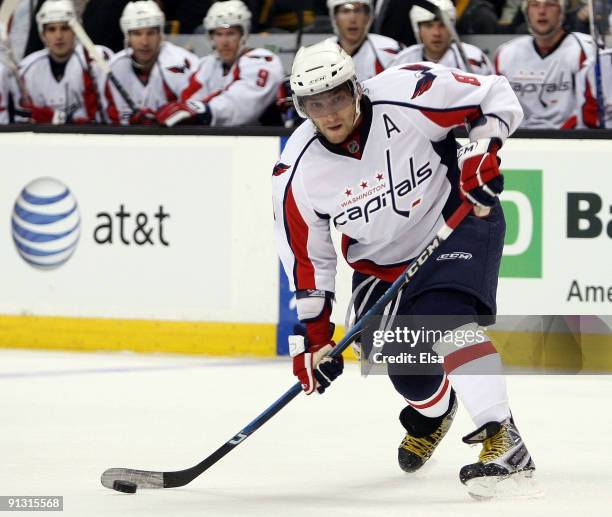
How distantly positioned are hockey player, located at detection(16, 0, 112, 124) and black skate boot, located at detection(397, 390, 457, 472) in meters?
3.79

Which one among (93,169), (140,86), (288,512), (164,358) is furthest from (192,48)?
(288,512)

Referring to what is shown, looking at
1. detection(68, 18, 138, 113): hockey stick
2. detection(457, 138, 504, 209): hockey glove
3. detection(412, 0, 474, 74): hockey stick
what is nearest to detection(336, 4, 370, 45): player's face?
detection(412, 0, 474, 74): hockey stick

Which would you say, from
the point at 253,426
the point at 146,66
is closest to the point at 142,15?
the point at 146,66

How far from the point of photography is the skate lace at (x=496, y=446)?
3432 mm

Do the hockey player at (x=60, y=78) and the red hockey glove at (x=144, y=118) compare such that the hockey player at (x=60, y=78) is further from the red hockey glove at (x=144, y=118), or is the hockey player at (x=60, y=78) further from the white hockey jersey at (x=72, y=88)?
the red hockey glove at (x=144, y=118)

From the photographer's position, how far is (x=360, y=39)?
6727 millimetres

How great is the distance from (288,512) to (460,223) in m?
0.81

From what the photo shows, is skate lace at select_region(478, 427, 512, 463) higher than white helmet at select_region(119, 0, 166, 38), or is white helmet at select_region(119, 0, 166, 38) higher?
white helmet at select_region(119, 0, 166, 38)

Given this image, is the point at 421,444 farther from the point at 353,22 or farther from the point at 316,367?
the point at 353,22

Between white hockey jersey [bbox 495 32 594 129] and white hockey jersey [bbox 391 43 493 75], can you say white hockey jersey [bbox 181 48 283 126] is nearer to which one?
white hockey jersey [bbox 391 43 493 75]

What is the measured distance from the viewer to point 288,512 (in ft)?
10.9

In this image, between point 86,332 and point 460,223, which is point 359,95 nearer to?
point 460,223

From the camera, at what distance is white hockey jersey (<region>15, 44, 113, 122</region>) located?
7.45 m

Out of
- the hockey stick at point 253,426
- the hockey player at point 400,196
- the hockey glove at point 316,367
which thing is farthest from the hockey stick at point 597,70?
the hockey glove at point 316,367
